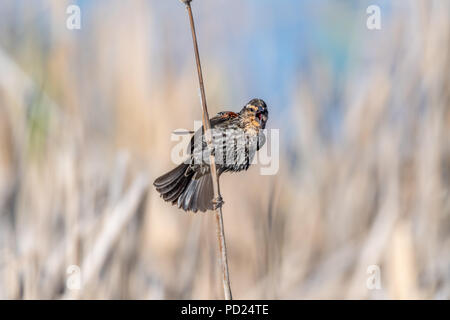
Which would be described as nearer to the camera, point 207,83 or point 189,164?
point 189,164

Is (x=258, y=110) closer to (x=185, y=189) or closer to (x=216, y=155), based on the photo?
(x=216, y=155)

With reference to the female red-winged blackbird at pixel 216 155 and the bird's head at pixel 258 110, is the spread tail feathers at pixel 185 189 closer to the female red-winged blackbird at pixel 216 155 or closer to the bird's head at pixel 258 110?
the female red-winged blackbird at pixel 216 155

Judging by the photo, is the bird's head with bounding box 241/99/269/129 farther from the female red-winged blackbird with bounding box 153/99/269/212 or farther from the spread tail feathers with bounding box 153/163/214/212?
the spread tail feathers with bounding box 153/163/214/212

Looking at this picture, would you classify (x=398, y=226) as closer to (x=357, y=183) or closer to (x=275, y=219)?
(x=357, y=183)

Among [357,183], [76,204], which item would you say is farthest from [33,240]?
[357,183]

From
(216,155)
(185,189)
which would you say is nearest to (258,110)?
(216,155)

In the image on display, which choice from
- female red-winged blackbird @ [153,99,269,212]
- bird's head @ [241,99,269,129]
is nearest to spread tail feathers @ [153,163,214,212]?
female red-winged blackbird @ [153,99,269,212]

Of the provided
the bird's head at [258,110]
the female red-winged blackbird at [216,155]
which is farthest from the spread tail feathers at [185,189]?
the bird's head at [258,110]
